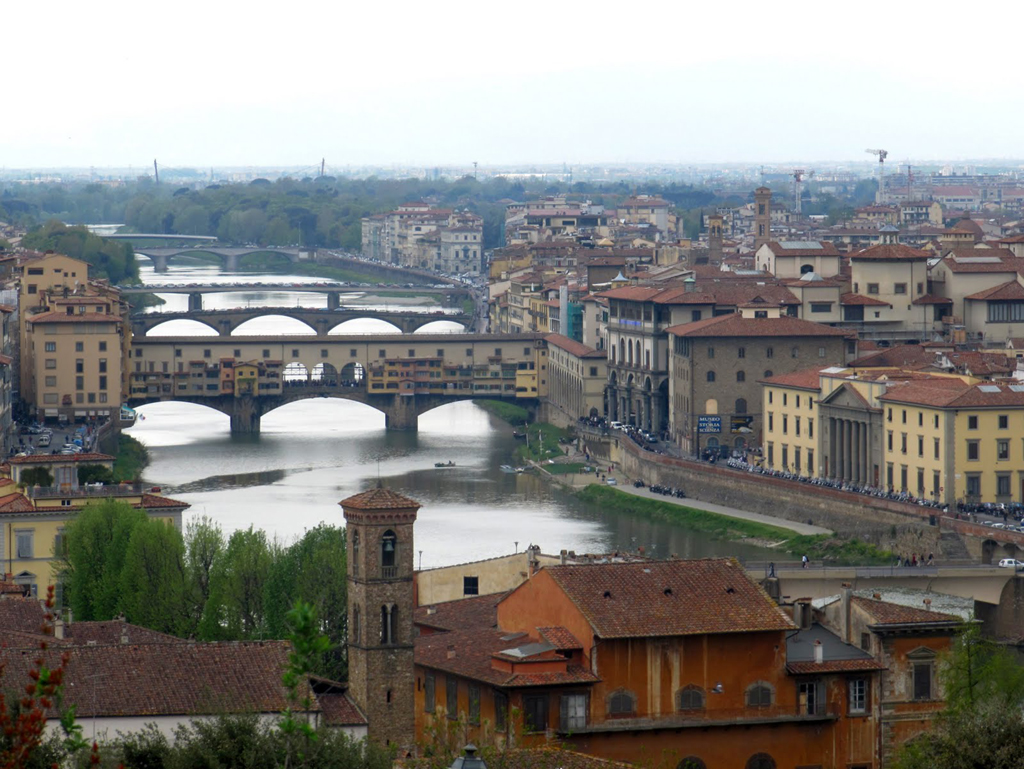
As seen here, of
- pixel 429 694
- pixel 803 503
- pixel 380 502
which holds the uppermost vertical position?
pixel 380 502

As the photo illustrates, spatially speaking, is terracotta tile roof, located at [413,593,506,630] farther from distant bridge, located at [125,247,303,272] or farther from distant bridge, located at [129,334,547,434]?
distant bridge, located at [125,247,303,272]

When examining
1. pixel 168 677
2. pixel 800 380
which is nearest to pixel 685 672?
pixel 168 677

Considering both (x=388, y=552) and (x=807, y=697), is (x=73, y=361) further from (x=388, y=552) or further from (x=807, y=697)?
(x=807, y=697)

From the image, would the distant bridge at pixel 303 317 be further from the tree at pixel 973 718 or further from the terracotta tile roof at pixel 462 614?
the tree at pixel 973 718

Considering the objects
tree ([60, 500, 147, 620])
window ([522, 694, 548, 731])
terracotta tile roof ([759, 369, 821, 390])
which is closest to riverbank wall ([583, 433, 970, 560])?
terracotta tile roof ([759, 369, 821, 390])

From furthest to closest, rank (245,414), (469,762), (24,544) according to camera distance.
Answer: (245,414) < (24,544) < (469,762)

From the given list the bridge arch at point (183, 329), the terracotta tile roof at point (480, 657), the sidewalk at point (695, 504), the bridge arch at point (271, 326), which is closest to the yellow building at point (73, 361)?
the sidewalk at point (695, 504)

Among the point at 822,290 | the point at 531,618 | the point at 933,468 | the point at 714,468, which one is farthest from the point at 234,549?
the point at 822,290
